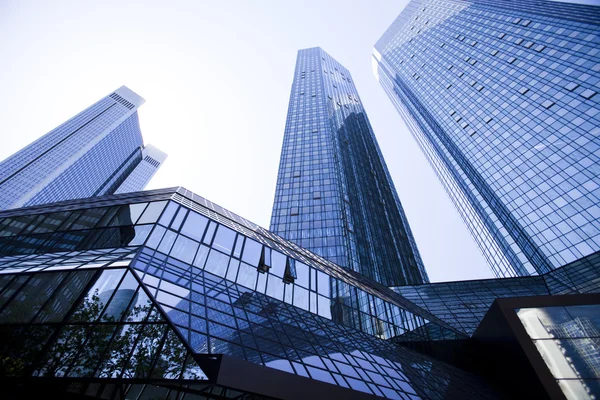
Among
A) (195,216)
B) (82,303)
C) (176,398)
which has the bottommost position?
(176,398)

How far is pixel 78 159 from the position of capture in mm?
146875

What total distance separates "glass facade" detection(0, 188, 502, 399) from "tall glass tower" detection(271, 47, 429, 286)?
34.0 m

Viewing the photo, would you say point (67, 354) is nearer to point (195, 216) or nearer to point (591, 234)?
point (195, 216)

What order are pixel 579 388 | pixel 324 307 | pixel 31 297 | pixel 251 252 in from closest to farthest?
pixel 31 297, pixel 579 388, pixel 251 252, pixel 324 307

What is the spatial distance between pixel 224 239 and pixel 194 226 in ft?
7.09

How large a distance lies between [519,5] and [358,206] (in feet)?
229

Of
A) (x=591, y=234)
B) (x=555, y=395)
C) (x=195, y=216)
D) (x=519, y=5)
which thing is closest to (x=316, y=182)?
(x=591, y=234)

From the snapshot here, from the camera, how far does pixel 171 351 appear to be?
10.3 m

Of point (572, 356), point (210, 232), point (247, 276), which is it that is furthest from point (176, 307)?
point (572, 356)

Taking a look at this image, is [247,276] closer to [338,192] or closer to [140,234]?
[140,234]

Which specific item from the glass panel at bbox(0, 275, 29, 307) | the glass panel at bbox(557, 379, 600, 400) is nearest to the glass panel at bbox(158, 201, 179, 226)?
the glass panel at bbox(0, 275, 29, 307)

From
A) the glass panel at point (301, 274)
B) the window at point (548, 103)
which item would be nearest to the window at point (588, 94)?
the window at point (548, 103)

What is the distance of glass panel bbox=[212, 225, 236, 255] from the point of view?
2061 cm

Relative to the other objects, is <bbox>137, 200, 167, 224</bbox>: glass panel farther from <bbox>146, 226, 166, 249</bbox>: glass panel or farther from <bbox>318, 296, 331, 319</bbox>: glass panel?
<bbox>318, 296, 331, 319</bbox>: glass panel
